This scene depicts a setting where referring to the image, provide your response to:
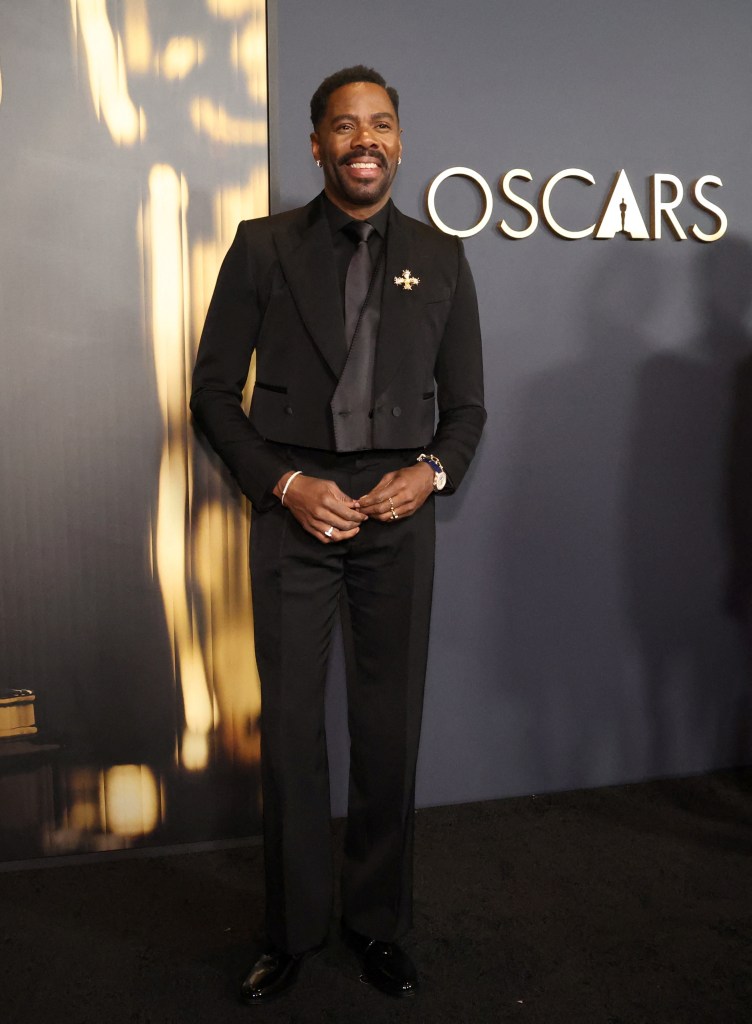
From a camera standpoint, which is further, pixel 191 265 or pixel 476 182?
pixel 476 182

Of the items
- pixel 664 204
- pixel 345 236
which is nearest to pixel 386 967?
pixel 345 236

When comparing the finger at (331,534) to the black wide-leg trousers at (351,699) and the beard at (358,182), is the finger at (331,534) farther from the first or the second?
the beard at (358,182)

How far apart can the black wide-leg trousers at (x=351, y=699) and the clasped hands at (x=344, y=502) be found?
62 millimetres

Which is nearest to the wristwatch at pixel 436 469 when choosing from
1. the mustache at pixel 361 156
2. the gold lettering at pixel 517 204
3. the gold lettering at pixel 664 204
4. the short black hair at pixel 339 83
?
the mustache at pixel 361 156

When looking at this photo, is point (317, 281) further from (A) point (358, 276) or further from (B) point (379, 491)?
(B) point (379, 491)

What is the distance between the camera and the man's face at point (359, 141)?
1842 mm

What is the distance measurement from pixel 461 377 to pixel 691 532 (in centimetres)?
127

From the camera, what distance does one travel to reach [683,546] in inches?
116

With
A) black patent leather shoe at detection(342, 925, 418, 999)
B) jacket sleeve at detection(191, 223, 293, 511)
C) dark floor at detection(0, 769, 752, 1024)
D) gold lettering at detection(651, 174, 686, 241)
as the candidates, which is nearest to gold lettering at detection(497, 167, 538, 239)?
gold lettering at detection(651, 174, 686, 241)

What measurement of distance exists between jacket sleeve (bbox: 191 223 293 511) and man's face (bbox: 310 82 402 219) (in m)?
0.25

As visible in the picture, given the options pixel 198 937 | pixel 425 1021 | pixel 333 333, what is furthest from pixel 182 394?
pixel 425 1021

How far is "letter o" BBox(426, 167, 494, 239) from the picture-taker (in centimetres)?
256

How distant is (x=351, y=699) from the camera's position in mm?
2066

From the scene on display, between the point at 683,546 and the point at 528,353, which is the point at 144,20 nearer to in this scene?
the point at 528,353
